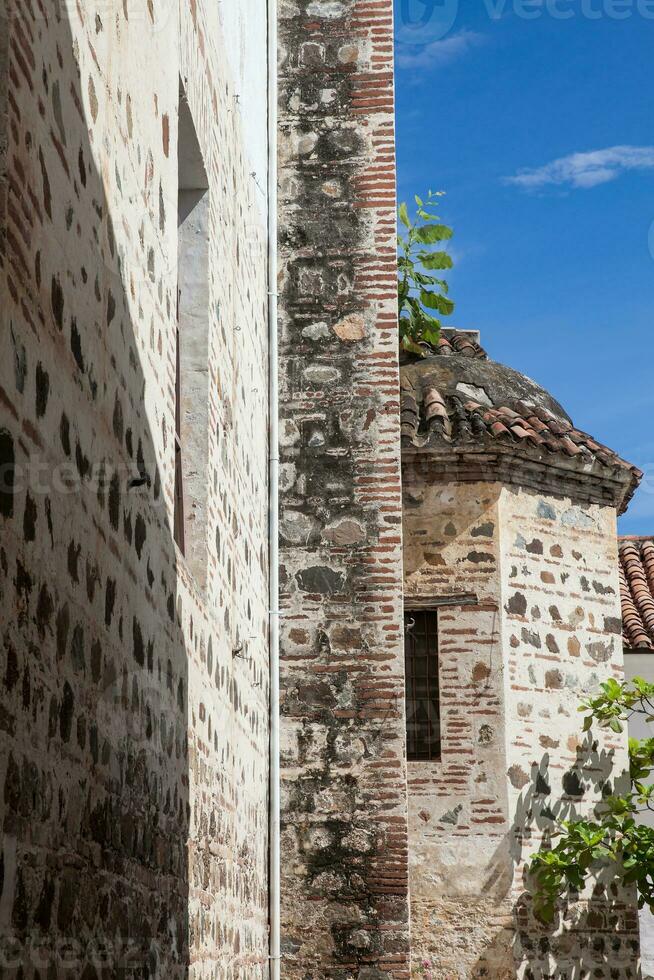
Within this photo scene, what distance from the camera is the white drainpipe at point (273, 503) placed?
26.5ft

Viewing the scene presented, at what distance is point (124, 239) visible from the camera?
405 cm

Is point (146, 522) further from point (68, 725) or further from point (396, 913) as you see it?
point (396, 913)

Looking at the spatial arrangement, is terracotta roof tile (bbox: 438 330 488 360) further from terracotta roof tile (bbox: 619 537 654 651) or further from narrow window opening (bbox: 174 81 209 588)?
narrow window opening (bbox: 174 81 209 588)

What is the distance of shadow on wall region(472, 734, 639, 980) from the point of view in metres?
10.4

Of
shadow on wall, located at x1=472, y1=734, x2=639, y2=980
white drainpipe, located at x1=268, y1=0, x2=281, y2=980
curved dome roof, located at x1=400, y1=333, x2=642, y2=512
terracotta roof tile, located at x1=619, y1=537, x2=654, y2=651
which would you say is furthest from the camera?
terracotta roof tile, located at x1=619, y1=537, x2=654, y2=651

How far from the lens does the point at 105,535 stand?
3.68 meters

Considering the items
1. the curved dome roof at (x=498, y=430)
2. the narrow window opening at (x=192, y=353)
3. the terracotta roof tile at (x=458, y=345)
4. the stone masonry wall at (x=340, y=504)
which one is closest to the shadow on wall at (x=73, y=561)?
the narrow window opening at (x=192, y=353)

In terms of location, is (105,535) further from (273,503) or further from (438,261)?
(438,261)

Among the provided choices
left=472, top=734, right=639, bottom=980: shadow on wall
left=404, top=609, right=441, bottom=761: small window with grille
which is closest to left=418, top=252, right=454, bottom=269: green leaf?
left=404, top=609, right=441, bottom=761: small window with grille

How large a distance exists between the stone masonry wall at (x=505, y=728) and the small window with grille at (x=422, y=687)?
9cm

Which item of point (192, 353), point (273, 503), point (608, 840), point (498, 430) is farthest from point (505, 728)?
point (192, 353)

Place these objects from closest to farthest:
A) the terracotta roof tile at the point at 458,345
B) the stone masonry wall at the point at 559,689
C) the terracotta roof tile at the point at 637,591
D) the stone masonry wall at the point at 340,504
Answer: the stone masonry wall at the point at 340,504, the stone masonry wall at the point at 559,689, the terracotta roof tile at the point at 458,345, the terracotta roof tile at the point at 637,591

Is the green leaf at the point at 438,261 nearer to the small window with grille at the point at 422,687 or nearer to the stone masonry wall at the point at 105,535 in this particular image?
the small window with grille at the point at 422,687

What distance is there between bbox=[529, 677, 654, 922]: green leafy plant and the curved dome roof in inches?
70.4
